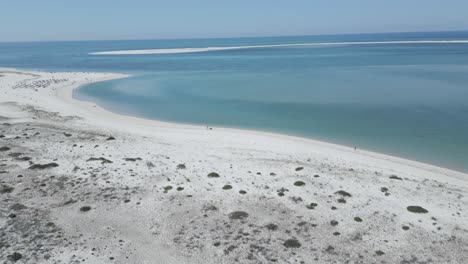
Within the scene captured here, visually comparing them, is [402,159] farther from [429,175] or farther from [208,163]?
[208,163]

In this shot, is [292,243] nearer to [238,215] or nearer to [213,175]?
[238,215]

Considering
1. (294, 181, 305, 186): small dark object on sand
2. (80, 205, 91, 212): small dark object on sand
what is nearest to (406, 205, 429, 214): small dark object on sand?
(294, 181, 305, 186): small dark object on sand

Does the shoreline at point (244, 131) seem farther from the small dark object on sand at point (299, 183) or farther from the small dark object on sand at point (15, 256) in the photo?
the small dark object on sand at point (15, 256)

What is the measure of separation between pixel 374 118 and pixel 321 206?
2349 centimetres

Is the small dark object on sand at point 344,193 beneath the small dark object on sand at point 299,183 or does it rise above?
above

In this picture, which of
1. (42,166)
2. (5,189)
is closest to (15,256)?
(5,189)

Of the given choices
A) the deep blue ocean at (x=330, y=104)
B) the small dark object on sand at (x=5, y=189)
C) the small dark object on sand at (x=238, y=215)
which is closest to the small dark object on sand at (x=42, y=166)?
the small dark object on sand at (x=5, y=189)

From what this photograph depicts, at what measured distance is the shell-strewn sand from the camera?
1488 cm

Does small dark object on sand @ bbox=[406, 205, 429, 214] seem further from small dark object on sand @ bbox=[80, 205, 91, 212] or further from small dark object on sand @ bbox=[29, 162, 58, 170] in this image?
small dark object on sand @ bbox=[29, 162, 58, 170]

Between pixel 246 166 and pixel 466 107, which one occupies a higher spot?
pixel 466 107

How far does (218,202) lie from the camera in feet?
63.0

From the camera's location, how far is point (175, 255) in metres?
14.7

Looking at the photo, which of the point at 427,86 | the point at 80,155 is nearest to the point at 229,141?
the point at 80,155

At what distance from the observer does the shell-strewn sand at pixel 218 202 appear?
48.8 feet
